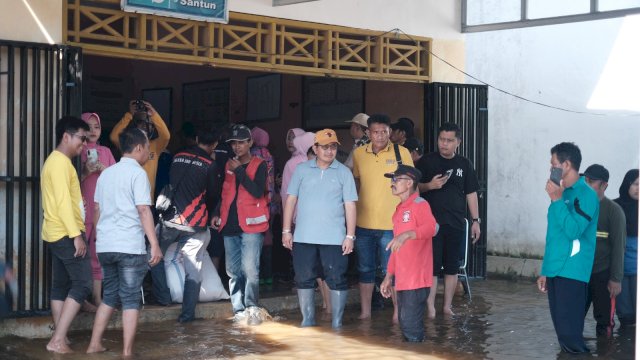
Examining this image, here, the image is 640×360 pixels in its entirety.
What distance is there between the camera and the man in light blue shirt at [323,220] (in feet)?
28.7

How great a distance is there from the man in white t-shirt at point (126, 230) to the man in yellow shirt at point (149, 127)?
1857 millimetres

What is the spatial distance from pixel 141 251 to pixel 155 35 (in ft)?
8.07

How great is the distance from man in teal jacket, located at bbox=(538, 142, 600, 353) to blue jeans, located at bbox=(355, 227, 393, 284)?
6.05 ft

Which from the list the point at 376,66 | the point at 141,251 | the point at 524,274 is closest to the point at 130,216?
the point at 141,251

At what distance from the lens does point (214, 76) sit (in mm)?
14750

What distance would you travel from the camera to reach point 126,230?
7414mm

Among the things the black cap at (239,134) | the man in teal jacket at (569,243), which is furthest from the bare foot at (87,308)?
the man in teal jacket at (569,243)

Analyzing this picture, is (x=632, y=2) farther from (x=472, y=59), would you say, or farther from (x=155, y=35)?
(x=155, y=35)

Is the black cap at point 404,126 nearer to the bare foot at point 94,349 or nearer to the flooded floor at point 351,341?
the flooded floor at point 351,341

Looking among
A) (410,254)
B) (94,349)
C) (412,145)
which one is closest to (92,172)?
(94,349)

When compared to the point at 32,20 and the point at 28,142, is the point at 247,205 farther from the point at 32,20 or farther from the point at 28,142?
the point at 32,20

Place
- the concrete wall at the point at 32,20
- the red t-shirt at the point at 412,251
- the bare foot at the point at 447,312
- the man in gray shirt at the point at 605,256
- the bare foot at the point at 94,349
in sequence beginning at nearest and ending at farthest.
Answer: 1. the bare foot at the point at 94,349
2. the red t-shirt at the point at 412,251
3. the concrete wall at the point at 32,20
4. the man in gray shirt at the point at 605,256
5. the bare foot at the point at 447,312

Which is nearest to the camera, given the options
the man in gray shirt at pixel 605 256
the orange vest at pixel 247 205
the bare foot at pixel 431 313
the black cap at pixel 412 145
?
the man in gray shirt at pixel 605 256

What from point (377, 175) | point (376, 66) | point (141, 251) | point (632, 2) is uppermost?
point (632, 2)
